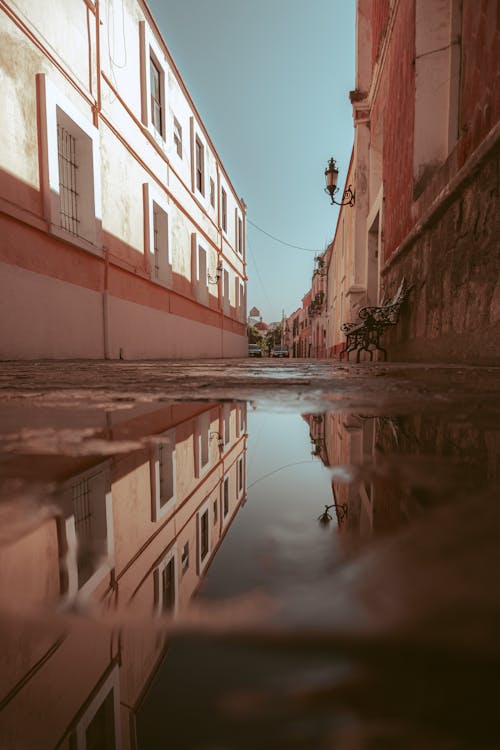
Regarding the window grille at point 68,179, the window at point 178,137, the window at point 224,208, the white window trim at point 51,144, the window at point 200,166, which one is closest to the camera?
the white window trim at point 51,144

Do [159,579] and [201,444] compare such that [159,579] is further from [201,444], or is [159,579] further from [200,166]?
[200,166]

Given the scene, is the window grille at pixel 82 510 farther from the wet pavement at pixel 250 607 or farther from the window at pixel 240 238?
the window at pixel 240 238

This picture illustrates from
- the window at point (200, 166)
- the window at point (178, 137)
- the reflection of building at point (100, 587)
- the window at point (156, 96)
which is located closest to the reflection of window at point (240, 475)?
the reflection of building at point (100, 587)

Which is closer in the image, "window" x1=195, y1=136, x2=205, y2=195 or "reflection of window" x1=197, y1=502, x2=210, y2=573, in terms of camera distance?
"reflection of window" x1=197, y1=502, x2=210, y2=573

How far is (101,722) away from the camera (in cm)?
21

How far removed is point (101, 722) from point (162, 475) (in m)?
0.33

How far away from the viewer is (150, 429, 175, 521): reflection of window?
1.41 feet

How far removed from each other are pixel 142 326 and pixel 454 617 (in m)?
8.03

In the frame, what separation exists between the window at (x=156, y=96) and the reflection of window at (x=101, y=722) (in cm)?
981

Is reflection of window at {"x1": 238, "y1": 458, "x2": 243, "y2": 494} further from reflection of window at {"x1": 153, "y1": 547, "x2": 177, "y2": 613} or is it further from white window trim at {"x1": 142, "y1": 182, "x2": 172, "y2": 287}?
white window trim at {"x1": 142, "y1": 182, "x2": 172, "y2": 287}

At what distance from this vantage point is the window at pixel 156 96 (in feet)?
27.9

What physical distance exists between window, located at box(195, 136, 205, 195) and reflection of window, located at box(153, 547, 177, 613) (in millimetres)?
12676

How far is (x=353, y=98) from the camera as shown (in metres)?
9.17

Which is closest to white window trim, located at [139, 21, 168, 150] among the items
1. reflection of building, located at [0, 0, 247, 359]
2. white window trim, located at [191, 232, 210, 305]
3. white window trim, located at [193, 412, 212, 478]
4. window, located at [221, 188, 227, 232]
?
reflection of building, located at [0, 0, 247, 359]
